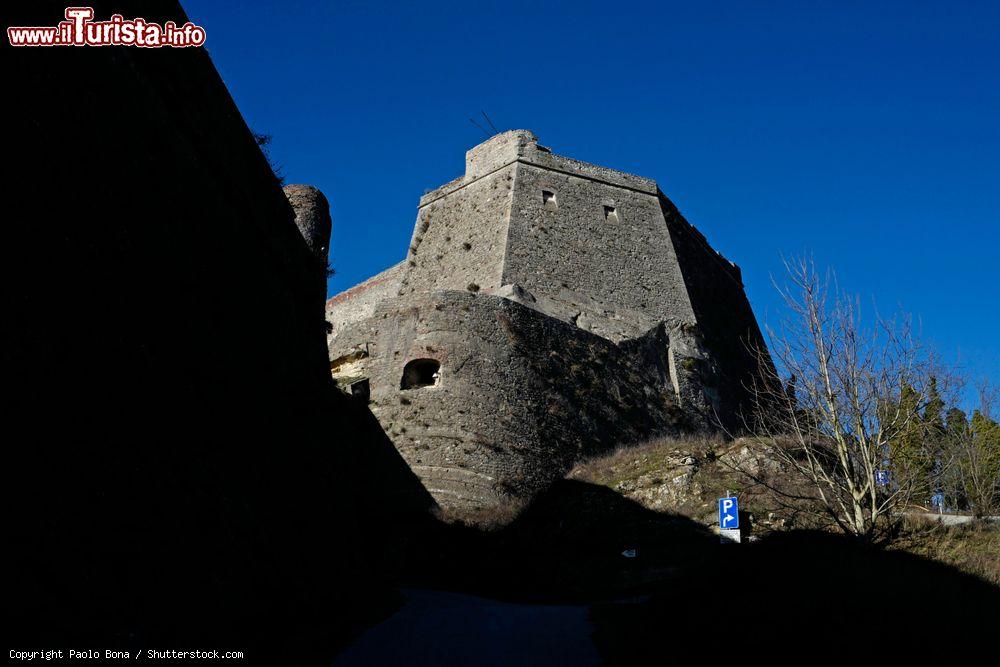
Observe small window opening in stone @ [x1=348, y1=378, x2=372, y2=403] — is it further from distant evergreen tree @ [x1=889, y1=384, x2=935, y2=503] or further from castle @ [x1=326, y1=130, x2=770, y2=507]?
distant evergreen tree @ [x1=889, y1=384, x2=935, y2=503]

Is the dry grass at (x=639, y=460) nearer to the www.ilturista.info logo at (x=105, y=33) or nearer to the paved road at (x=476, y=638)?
the paved road at (x=476, y=638)

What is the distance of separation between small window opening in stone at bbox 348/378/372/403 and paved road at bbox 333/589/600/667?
297 inches

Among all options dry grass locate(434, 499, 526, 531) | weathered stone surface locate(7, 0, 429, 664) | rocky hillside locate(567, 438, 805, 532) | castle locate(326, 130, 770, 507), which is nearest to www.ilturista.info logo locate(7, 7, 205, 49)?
weathered stone surface locate(7, 0, 429, 664)

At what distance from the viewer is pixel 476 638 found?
282 inches

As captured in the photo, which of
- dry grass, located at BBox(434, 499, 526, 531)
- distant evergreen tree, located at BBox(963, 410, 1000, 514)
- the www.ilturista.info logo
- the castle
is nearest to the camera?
the www.ilturista.info logo

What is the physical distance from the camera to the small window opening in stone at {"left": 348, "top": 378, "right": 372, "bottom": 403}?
1650 centimetres

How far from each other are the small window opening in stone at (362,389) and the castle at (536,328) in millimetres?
29

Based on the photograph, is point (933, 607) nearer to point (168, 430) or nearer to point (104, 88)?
point (168, 430)

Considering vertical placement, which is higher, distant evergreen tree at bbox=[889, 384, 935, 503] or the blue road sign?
distant evergreen tree at bbox=[889, 384, 935, 503]

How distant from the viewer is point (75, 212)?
4.55m

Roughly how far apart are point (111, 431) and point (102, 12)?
3.14 meters

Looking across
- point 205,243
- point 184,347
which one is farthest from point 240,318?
point 184,347

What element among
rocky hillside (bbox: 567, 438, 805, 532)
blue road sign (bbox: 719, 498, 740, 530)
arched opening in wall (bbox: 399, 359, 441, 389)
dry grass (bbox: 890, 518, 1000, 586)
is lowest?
dry grass (bbox: 890, 518, 1000, 586)

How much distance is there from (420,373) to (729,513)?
853 centimetres
